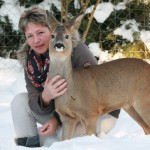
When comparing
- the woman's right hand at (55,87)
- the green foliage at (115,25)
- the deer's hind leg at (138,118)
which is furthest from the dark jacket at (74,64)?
the green foliage at (115,25)

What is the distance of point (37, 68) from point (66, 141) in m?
1.02

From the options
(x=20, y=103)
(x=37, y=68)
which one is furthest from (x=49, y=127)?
(x=37, y=68)

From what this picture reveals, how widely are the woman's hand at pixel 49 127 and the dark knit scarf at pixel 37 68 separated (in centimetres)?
33

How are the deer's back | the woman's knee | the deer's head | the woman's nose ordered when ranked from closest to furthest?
the deer's head < the deer's back < the woman's nose < the woman's knee

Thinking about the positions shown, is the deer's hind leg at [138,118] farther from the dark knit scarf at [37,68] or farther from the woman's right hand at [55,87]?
the dark knit scarf at [37,68]

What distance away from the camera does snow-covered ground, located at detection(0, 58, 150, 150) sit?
10.8 feet

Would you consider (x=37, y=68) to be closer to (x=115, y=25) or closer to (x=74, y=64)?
(x=74, y=64)

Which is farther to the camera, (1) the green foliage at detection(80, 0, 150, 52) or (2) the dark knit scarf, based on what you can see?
(1) the green foliage at detection(80, 0, 150, 52)

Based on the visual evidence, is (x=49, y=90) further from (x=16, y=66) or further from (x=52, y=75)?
(x=16, y=66)

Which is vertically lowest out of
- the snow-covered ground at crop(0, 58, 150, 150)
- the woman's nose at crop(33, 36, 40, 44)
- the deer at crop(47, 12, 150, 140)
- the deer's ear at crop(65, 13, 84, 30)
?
the snow-covered ground at crop(0, 58, 150, 150)

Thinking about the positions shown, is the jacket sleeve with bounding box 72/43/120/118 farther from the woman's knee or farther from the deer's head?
the woman's knee

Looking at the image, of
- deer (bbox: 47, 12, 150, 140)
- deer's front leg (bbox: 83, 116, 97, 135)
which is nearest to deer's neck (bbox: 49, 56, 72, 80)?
deer (bbox: 47, 12, 150, 140)

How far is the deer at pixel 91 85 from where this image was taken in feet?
12.8

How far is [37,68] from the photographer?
170 inches
